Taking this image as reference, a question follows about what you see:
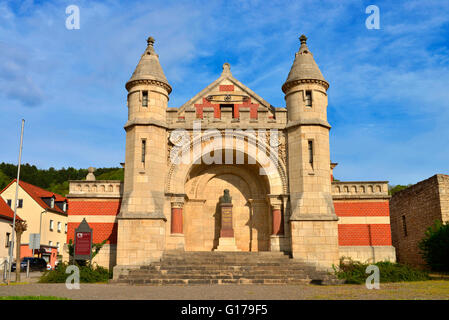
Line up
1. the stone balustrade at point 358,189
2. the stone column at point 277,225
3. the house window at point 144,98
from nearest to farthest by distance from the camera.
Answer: the stone column at point 277,225
the stone balustrade at point 358,189
the house window at point 144,98

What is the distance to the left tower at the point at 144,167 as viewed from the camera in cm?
1858

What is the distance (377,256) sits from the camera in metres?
19.7

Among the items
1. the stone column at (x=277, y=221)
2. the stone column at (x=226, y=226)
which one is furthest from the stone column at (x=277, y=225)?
the stone column at (x=226, y=226)

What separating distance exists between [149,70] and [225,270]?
10683 millimetres

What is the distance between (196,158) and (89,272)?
7274mm

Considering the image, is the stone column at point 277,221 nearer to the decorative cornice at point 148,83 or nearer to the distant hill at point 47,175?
the decorative cornice at point 148,83

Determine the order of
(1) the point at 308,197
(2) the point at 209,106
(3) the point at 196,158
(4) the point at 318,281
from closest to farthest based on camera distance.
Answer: (4) the point at 318,281 → (1) the point at 308,197 → (3) the point at 196,158 → (2) the point at 209,106

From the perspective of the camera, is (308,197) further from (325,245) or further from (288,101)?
(288,101)

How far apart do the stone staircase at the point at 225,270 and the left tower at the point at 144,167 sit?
1227 mm

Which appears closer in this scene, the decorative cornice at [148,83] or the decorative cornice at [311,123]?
Answer: the decorative cornice at [311,123]

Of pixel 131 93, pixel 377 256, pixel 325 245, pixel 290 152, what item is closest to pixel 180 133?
pixel 131 93

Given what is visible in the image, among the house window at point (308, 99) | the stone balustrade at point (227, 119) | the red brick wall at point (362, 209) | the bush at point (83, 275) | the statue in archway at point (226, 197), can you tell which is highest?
the house window at point (308, 99)

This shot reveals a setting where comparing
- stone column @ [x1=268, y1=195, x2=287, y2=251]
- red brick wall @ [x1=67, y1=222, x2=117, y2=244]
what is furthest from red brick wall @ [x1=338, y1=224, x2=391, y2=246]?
red brick wall @ [x1=67, y1=222, x2=117, y2=244]

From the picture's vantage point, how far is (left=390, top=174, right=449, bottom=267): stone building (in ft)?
78.1
